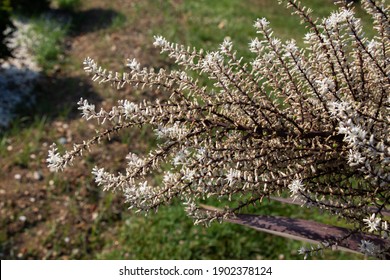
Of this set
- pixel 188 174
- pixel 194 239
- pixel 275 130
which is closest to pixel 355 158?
pixel 275 130

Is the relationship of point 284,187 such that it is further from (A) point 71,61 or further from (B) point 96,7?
Result: (B) point 96,7

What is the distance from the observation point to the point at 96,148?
5992 mm

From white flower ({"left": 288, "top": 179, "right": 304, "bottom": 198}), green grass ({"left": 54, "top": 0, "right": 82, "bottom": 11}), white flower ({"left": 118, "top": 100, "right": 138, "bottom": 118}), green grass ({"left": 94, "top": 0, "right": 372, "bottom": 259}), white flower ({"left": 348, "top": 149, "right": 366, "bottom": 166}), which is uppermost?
green grass ({"left": 54, "top": 0, "right": 82, "bottom": 11})

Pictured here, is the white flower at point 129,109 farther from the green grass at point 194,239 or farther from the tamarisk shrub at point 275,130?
A: the green grass at point 194,239

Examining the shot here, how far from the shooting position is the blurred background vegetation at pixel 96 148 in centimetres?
484

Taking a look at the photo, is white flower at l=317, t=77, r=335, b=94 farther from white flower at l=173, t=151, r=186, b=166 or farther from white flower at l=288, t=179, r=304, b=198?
white flower at l=173, t=151, r=186, b=166

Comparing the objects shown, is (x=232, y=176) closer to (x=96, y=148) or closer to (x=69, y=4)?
(x=96, y=148)

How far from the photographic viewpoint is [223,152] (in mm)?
1825

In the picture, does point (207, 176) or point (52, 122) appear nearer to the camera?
point (207, 176)

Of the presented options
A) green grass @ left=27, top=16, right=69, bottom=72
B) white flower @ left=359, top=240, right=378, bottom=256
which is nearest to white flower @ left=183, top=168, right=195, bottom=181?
white flower @ left=359, top=240, right=378, bottom=256

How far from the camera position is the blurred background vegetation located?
190 inches

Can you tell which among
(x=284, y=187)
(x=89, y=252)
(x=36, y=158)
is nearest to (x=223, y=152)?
(x=284, y=187)

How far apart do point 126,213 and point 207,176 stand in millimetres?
3600

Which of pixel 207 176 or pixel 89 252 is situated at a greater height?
pixel 207 176
